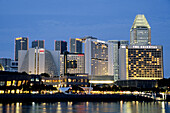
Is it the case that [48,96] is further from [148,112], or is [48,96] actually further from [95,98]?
[148,112]

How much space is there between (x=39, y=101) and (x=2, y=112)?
71107 millimetres

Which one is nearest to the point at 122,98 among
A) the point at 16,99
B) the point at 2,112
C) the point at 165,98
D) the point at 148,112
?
the point at 165,98

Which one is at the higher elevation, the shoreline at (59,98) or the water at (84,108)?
the water at (84,108)

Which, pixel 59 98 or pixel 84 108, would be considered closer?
pixel 84 108

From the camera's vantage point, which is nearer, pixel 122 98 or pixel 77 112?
pixel 77 112

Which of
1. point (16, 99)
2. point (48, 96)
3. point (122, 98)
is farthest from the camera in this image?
point (122, 98)

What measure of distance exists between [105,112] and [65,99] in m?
78.6

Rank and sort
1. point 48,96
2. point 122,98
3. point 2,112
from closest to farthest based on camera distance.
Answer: point 2,112 → point 48,96 → point 122,98

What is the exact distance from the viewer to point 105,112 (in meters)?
106

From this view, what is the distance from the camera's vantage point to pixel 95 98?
18925cm

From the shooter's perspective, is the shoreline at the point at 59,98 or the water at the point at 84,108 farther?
the shoreline at the point at 59,98

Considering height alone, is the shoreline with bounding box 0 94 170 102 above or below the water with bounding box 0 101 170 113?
below

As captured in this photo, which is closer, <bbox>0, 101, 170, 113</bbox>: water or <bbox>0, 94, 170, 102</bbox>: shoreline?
<bbox>0, 101, 170, 113</bbox>: water

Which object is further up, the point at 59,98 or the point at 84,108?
the point at 84,108
